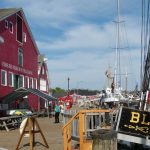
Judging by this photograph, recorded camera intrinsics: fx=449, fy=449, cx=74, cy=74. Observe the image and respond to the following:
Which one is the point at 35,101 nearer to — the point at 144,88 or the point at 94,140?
the point at 144,88

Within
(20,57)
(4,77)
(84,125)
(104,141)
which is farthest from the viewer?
(20,57)

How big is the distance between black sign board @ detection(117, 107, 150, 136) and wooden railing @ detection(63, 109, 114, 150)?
2.34 metres

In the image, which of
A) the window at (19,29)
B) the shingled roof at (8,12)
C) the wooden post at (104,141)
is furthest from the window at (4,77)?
the wooden post at (104,141)

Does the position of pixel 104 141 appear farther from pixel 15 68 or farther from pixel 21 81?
pixel 21 81

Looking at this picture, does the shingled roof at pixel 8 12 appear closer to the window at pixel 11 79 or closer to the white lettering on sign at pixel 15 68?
the white lettering on sign at pixel 15 68

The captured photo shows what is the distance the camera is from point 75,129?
538 inches

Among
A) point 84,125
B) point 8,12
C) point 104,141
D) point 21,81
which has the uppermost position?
point 8,12

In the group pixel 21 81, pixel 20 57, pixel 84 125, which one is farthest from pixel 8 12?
pixel 84 125

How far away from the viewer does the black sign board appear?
32.0 feet

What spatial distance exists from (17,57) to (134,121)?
3319 cm

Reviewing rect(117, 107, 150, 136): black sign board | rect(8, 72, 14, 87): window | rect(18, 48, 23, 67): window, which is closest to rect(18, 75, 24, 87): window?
rect(18, 48, 23, 67): window

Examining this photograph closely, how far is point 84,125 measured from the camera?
42.7ft

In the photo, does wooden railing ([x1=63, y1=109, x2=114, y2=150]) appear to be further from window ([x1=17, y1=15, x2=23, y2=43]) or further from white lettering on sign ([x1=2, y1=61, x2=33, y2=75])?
window ([x1=17, y1=15, x2=23, y2=43])

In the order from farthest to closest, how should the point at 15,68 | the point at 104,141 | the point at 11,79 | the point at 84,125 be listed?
1. the point at 15,68
2. the point at 11,79
3. the point at 84,125
4. the point at 104,141
